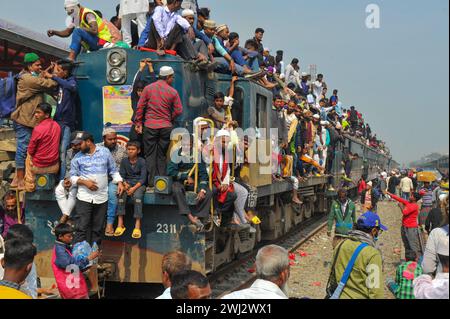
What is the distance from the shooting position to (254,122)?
27.5 ft

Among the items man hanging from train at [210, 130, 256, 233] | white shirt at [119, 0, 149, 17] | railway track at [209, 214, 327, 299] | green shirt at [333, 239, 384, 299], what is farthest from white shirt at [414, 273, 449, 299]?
white shirt at [119, 0, 149, 17]

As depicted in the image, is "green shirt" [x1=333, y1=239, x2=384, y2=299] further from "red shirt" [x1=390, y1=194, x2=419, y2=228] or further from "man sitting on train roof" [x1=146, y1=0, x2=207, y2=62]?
"red shirt" [x1=390, y1=194, x2=419, y2=228]

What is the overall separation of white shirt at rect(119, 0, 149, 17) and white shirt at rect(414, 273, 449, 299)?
6.07m

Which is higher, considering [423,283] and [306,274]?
[423,283]

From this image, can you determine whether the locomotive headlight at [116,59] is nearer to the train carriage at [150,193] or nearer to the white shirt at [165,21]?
the train carriage at [150,193]

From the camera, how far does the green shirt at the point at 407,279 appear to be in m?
4.11

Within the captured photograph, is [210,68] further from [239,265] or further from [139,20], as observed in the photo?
[239,265]

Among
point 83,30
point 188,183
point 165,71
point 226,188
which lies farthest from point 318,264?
point 83,30

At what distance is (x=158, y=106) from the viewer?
6.53 metres

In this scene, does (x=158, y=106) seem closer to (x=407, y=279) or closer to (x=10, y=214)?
(x=10, y=214)

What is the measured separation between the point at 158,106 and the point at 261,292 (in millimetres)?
3764
